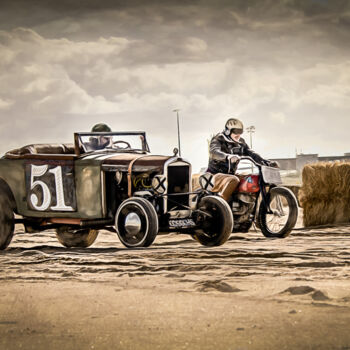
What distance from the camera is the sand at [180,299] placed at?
13.5ft

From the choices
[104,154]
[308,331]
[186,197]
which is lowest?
[308,331]

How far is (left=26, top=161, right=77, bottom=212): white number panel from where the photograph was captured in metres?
9.38

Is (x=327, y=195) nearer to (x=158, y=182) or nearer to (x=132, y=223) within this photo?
(x=158, y=182)

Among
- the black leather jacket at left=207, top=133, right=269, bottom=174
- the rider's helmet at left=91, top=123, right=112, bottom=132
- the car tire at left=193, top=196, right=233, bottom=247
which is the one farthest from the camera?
the rider's helmet at left=91, top=123, right=112, bottom=132

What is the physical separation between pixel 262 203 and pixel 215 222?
1320mm

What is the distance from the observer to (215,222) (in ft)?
29.0

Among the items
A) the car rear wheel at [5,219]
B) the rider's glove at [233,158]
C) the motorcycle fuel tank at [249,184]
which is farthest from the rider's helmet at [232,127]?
the car rear wheel at [5,219]

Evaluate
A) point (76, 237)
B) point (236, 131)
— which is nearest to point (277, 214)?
point (236, 131)

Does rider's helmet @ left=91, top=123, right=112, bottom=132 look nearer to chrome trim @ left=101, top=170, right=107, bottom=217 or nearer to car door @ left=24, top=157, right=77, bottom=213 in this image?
car door @ left=24, top=157, right=77, bottom=213

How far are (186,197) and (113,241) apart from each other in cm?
306

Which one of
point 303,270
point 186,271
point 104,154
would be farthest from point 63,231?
point 303,270

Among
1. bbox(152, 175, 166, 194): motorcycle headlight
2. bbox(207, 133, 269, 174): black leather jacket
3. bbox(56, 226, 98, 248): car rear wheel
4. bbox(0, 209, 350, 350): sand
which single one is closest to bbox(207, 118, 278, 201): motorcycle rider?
bbox(207, 133, 269, 174): black leather jacket

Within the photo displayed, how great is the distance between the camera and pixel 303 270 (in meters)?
6.51

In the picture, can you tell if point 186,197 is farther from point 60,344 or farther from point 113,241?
point 60,344
